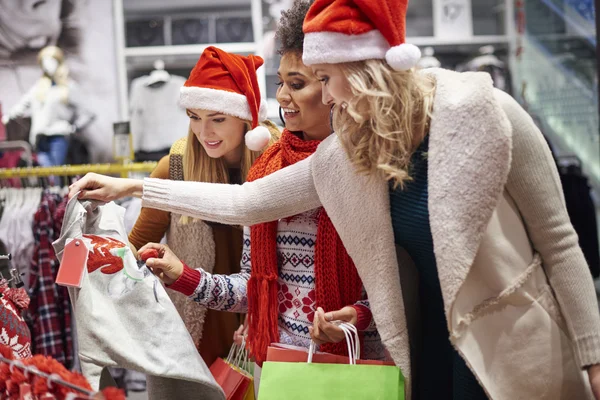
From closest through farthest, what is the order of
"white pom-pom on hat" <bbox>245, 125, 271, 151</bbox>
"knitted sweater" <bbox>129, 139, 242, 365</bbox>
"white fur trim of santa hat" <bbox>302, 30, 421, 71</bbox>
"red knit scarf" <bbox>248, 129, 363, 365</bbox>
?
1. "white fur trim of santa hat" <bbox>302, 30, 421, 71</bbox>
2. "red knit scarf" <bbox>248, 129, 363, 365</bbox>
3. "white pom-pom on hat" <bbox>245, 125, 271, 151</bbox>
4. "knitted sweater" <bbox>129, 139, 242, 365</bbox>

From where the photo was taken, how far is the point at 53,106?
4.50m

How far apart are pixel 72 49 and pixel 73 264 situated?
11.6 ft

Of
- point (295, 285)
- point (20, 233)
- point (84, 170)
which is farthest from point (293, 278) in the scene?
point (20, 233)

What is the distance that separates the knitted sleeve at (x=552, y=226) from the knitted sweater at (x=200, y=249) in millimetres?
953

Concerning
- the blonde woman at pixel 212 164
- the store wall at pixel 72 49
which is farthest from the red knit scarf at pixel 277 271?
the store wall at pixel 72 49

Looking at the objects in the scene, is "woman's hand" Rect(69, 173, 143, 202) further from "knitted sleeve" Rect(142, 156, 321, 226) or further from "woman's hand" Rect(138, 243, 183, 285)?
"woman's hand" Rect(138, 243, 183, 285)

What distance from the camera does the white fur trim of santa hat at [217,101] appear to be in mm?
1840

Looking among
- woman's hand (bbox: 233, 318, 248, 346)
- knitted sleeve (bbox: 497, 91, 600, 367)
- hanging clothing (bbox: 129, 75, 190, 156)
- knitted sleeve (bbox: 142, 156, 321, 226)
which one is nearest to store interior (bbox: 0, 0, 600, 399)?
hanging clothing (bbox: 129, 75, 190, 156)

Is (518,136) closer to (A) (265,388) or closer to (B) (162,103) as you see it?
(A) (265,388)

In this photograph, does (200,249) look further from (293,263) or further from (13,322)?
(13,322)

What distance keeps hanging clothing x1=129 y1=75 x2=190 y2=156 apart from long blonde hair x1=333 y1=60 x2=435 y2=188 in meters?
3.26

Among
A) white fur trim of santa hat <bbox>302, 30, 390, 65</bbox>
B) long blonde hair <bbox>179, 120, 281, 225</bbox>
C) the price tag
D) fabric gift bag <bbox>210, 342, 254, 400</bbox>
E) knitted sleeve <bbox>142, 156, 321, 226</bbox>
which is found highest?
white fur trim of santa hat <bbox>302, 30, 390, 65</bbox>

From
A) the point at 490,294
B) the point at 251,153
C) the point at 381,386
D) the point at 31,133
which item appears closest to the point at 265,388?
the point at 381,386

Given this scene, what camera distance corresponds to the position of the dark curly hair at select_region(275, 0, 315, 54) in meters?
1.53
